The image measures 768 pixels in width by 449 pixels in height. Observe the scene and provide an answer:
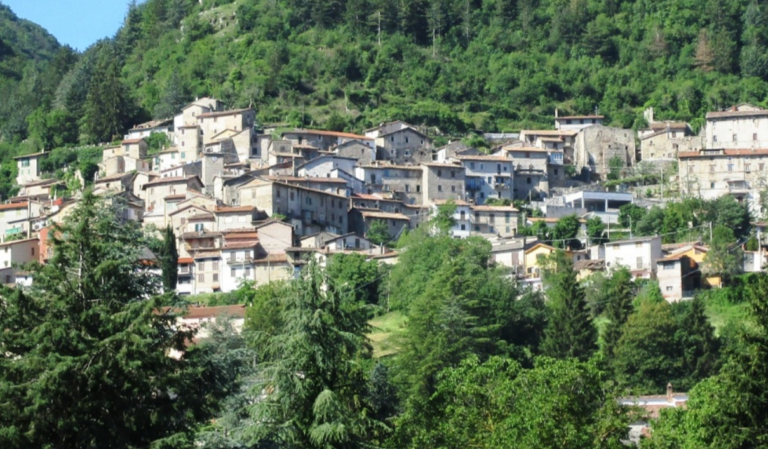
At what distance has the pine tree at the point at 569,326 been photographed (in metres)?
58.3

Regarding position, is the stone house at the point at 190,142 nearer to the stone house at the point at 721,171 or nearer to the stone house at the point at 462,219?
the stone house at the point at 462,219

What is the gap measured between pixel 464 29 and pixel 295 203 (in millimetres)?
47142

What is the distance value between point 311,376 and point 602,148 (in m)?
73.6

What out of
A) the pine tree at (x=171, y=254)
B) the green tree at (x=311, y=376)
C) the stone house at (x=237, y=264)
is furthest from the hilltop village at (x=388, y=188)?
the green tree at (x=311, y=376)

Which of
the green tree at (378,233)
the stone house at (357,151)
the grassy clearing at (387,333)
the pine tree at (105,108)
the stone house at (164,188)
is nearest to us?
the grassy clearing at (387,333)

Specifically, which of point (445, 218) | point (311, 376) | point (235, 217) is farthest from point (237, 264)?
point (311, 376)

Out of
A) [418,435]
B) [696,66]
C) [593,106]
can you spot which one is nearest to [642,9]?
[696,66]

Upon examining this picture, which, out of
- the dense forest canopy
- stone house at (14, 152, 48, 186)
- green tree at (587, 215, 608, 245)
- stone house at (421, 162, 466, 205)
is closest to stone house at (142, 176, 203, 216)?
stone house at (421, 162, 466, 205)

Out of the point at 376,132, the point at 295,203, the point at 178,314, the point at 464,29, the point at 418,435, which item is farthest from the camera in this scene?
the point at 464,29

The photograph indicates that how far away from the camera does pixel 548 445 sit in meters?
30.3

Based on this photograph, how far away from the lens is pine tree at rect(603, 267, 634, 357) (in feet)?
193

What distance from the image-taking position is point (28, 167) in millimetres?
100500

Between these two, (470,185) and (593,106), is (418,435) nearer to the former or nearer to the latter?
(470,185)

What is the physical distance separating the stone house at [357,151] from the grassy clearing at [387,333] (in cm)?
2218
